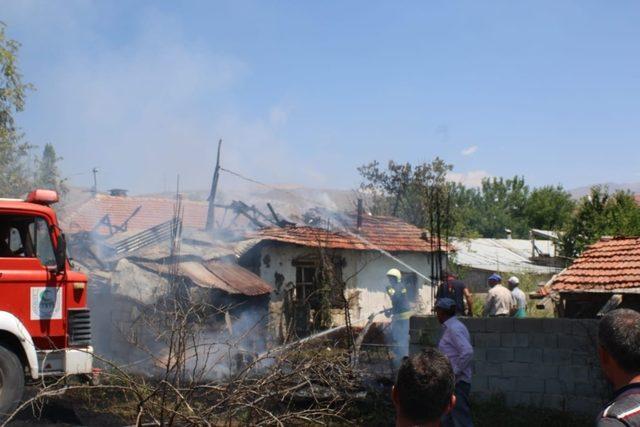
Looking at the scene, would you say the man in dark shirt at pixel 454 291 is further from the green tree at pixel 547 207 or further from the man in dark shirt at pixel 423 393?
the green tree at pixel 547 207

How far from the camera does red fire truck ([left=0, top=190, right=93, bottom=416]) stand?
8.39 m

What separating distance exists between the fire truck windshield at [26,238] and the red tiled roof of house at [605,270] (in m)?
7.69

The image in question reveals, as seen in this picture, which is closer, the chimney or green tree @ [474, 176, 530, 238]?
the chimney

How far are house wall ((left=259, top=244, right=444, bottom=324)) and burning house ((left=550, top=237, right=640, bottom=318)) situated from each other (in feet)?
22.8

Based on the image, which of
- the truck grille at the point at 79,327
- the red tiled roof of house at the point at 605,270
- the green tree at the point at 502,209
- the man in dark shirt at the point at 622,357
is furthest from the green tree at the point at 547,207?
the man in dark shirt at the point at 622,357

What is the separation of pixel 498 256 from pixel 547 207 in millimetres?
25795

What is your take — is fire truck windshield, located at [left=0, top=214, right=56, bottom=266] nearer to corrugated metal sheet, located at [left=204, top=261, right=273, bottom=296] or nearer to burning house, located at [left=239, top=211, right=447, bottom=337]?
corrugated metal sheet, located at [left=204, top=261, right=273, bottom=296]

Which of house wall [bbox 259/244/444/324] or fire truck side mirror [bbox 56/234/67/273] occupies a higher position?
fire truck side mirror [bbox 56/234/67/273]

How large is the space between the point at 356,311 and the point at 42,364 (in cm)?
1213

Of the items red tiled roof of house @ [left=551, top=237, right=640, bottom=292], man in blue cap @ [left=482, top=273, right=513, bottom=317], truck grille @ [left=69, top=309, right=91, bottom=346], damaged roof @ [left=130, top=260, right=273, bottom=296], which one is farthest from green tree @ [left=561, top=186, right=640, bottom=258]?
truck grille @ [left=69, top=309, right=91, bottom=346]

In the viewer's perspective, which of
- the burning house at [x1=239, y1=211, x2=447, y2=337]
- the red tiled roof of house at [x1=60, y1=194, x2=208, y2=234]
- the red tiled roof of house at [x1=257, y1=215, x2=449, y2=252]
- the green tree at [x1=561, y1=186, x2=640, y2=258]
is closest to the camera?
the burning house at [x1=239, y1=211, x2=447, y2=337]

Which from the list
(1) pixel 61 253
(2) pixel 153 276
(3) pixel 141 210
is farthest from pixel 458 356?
(3) pixel 141 210

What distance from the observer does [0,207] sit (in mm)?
8797

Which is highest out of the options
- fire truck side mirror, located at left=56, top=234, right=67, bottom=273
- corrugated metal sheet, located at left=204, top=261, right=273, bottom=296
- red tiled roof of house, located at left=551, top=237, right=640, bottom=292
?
fire truck side mirror, located at left=56, top=234, right=67, bottom=273
